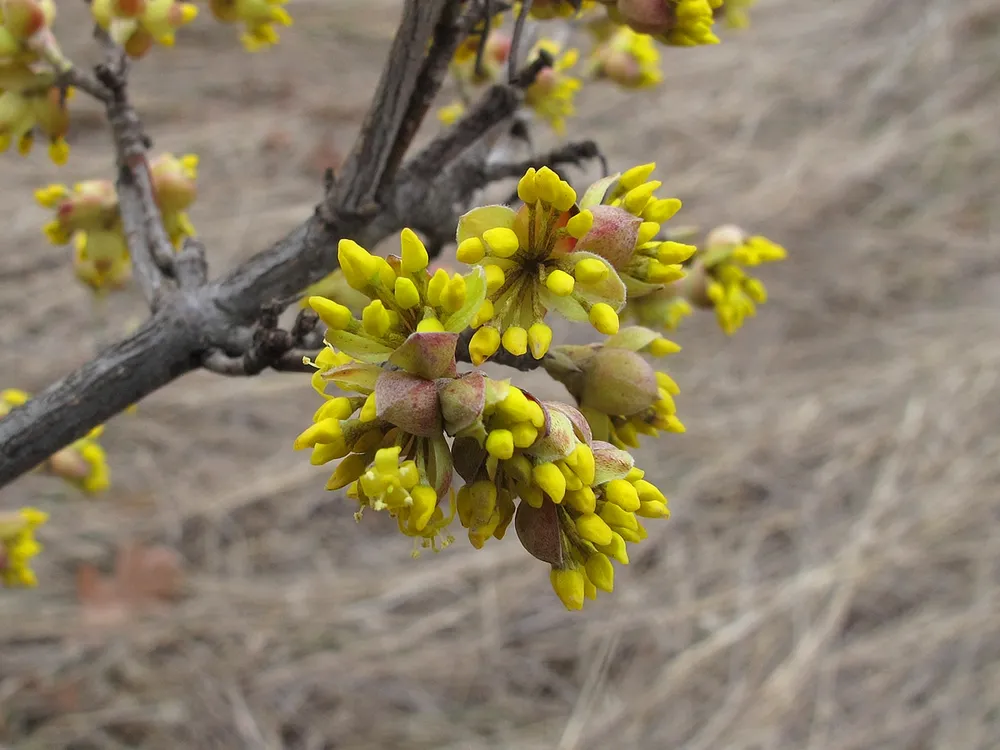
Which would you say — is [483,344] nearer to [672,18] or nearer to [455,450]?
[455,450]

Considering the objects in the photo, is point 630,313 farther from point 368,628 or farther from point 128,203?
point 368,628

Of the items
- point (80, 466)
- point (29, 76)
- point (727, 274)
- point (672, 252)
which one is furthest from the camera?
point (80, 466)

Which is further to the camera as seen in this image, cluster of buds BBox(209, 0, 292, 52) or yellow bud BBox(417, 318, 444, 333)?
cluster of buds BBox(209, 0, 292, 52)

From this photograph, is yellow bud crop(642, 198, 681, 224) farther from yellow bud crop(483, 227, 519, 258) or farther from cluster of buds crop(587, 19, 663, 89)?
cluster of buds crop(587, 19, 663, 89)

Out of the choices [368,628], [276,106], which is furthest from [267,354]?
[276,106]

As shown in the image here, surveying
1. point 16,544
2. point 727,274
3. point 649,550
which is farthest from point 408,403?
point 649,550

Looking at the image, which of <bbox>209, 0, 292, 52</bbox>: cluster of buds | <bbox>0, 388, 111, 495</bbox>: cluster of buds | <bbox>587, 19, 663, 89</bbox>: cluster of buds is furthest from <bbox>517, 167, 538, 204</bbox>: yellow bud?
<bbox>0, 388, 111, 495</bbox>: cluster of buds

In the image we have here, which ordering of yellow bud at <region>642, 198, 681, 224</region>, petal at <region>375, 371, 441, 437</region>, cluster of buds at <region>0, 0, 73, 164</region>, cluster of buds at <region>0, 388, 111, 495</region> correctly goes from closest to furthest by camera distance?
petal at <region>375, 371, 441, 437</region> < yellow bud at <region>642, 198, 681, 224</region> < cluster of buds at <region>0, 0, 73, 164</region> < cluster of buds at <region>0, 388, 111, 495</region>
